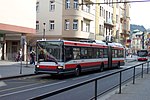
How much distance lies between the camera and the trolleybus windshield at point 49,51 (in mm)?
20625

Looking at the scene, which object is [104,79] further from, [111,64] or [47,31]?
[47,31]

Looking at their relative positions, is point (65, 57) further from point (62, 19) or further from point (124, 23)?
point (124, 23)

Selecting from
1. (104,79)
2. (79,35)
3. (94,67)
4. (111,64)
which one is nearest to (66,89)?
(104,79)

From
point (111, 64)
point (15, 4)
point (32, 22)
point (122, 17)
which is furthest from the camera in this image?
point (122, 17)

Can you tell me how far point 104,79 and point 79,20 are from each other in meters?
42.9

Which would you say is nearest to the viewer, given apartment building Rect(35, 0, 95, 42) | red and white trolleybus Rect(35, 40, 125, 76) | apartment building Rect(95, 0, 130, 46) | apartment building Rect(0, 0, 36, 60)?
red and white trolleybus Rect(35, 40, 125, 76)

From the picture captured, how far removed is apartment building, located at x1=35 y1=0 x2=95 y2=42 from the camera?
5197 centimetres

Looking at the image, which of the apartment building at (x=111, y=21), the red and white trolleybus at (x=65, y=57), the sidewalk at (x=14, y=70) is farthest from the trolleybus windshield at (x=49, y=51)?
the apartment building at (x=111, y=21)

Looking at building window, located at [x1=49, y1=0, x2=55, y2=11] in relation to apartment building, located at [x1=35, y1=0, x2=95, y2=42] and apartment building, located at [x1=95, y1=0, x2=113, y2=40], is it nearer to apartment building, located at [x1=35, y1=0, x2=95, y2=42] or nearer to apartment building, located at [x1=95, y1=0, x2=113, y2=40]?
apartment building, located at [x1=35, y1=0, x2=95, y2=42]

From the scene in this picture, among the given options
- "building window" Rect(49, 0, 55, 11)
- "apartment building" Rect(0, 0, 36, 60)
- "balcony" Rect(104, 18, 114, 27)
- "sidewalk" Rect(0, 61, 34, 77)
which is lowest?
"sidewalk" Rect(0, 61, 34, 77)

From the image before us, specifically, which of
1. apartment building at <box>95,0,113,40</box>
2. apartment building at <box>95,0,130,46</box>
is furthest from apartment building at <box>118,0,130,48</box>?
apartment building at <box>95,0,113,40</box>

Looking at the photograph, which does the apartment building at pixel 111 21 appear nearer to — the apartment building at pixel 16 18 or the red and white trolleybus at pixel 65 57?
the apartment building at pixel 16 18

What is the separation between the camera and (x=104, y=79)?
9461mm

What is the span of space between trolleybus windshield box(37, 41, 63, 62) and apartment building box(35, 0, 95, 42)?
30529mm
